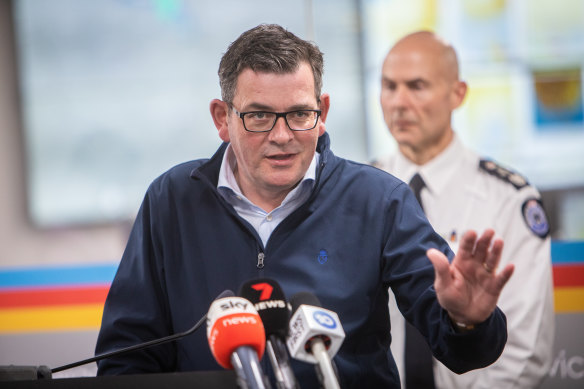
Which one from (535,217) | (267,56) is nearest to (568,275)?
(535,217)

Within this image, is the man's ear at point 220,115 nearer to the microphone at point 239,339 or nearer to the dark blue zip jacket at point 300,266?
the dark blue zip jacket at point 300,266

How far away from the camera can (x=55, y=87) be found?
3213mm

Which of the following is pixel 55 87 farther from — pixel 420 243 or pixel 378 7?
pixel 420 243

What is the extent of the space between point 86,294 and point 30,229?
397mm

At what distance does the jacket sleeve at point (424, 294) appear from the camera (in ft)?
4.60

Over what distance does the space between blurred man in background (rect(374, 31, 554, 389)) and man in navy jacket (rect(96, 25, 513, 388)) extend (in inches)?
31.4

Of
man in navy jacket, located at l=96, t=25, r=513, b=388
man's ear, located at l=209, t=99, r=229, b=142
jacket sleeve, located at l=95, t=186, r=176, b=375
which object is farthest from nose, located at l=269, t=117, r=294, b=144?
jacket sleeve, located at l=95, t=186, r=176, b=375

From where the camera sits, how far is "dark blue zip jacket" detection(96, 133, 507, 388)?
1.59 meters

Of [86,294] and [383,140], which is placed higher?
[383,140]

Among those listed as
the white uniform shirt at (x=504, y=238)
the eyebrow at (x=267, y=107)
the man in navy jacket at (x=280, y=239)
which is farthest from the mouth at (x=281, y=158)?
the white uniform shirt at (x=504, y=238)

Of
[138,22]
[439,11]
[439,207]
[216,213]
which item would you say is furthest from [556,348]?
[138,22]

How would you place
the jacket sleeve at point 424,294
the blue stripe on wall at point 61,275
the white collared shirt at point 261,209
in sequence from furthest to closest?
the blue stripe on wall at point 61,275 < the white collared shirt at point 261,209 < the jacket sleeve at point 424,294

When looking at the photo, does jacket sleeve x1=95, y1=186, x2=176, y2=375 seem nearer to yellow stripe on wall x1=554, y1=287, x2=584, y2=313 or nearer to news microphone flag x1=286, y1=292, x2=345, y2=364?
news microphone flag x1=286, y1=292, x2=345, y2=364

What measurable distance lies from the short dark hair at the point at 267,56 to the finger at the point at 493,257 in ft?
2.03
